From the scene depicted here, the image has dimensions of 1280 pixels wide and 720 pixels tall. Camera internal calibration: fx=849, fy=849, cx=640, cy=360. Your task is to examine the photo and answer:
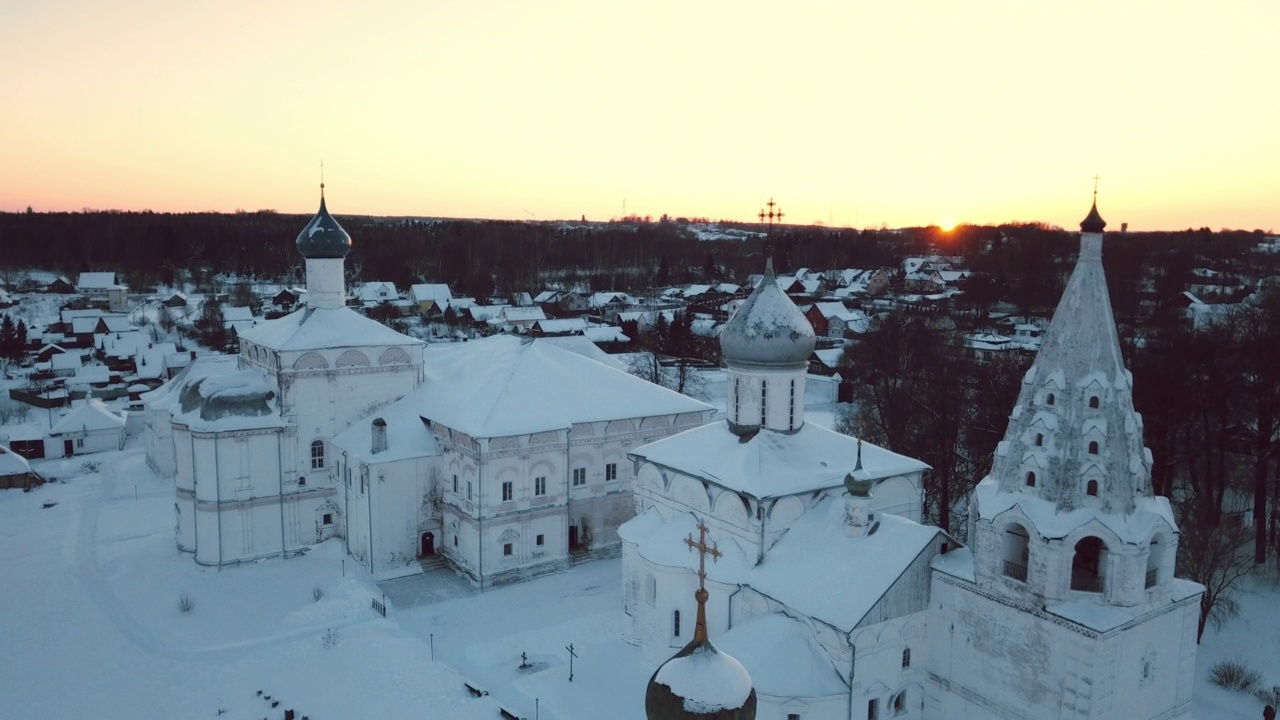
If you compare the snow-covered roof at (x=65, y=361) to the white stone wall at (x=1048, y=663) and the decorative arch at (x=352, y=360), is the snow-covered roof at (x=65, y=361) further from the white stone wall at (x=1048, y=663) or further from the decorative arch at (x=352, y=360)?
the white stone wall at (x=1048, y=663)

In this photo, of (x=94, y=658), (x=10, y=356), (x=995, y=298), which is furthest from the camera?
(x=995, y=298)

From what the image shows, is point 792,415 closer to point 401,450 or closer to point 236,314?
point 401,450

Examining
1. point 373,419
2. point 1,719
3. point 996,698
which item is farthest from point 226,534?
point 996,698

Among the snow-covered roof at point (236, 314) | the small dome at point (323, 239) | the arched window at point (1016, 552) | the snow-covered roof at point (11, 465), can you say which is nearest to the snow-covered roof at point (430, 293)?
the snow-covered roof at point (236, 314)

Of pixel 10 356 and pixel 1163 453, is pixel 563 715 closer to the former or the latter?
pixel 1163 453

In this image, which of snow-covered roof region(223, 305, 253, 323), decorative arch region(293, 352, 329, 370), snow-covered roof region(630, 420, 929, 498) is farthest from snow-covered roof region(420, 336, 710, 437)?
snow-covered roof region(223, 305, 253, 323)

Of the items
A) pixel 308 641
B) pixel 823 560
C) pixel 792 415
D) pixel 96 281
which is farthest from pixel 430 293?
pixel 823 560
